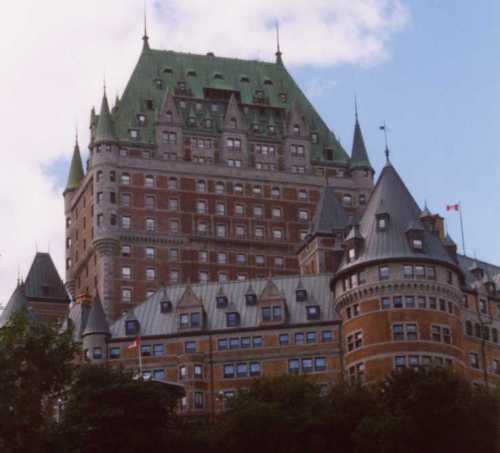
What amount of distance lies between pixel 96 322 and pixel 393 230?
30.1m

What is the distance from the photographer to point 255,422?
444 feet

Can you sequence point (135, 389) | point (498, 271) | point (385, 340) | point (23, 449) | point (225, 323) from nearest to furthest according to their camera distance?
point (23, 449), point (135, 389), point (385, 340), point (225, 323), point (498, 271)

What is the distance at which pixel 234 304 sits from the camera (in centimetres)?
16225

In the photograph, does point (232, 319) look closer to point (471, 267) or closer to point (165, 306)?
point (165, 306)

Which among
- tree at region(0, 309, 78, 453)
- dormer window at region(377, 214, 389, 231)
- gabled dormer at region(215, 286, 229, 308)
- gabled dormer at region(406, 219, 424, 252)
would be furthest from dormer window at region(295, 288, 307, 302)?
tree at region(0, 309, 78, 453)

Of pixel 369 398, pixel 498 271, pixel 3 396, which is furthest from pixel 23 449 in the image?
pixel 498 271

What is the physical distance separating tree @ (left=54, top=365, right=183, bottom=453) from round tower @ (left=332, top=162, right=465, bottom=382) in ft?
66.7

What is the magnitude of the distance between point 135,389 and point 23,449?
42.7 ft

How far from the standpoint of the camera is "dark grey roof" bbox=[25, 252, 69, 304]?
19138 centimetres

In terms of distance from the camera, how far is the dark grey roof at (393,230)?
15362 centimetres

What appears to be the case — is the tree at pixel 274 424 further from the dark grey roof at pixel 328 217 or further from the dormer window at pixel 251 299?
the dark grey roof at pixel 328 217

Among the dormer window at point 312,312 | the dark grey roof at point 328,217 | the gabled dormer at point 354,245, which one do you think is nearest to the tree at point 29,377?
the dormer window at point 312,312

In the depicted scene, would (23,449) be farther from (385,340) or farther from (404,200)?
(404,200)

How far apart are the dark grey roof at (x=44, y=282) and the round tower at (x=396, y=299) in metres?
45.7
